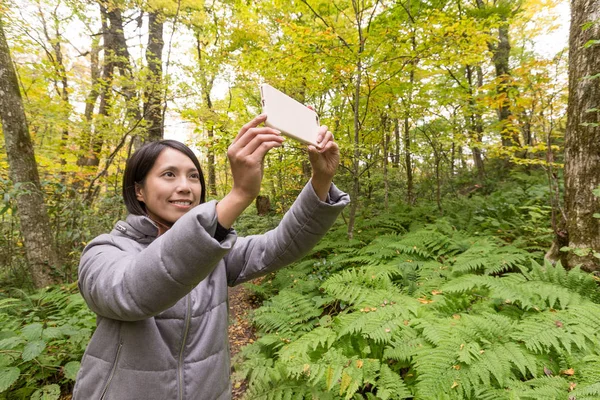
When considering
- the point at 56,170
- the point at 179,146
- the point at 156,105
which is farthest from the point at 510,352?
the point at 56,170

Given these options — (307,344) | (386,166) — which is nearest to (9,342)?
Answer: (307,344)

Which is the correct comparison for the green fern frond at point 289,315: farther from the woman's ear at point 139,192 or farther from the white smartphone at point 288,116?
the white smartphone at point 288,116

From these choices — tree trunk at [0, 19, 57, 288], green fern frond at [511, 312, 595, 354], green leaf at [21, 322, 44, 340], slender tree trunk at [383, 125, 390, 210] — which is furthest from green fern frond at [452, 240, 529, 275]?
tree trunk at [0, 19, 57, 288]

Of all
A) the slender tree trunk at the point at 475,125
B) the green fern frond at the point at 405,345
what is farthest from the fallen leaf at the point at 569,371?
the slender tree trunk at the point at 475,125

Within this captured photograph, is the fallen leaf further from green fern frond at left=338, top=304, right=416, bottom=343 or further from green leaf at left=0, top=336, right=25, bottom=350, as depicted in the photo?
green leaf at left=0, top=336, right=25, bottom=350

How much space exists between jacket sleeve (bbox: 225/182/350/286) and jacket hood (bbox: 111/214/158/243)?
0.47 meters

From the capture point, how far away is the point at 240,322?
484 cm

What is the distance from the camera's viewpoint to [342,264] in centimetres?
517

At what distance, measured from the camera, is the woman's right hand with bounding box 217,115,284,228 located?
0.97 m

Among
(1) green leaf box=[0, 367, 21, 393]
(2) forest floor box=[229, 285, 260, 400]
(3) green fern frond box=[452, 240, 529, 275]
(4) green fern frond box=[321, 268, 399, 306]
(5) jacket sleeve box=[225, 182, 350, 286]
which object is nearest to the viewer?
(5) jacket sleeve box=[225, 182, 350, 286]

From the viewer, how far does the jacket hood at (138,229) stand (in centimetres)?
131

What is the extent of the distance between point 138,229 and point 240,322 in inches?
159

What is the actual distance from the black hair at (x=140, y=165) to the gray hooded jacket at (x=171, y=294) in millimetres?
160

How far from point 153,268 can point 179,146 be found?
0.76 metres
